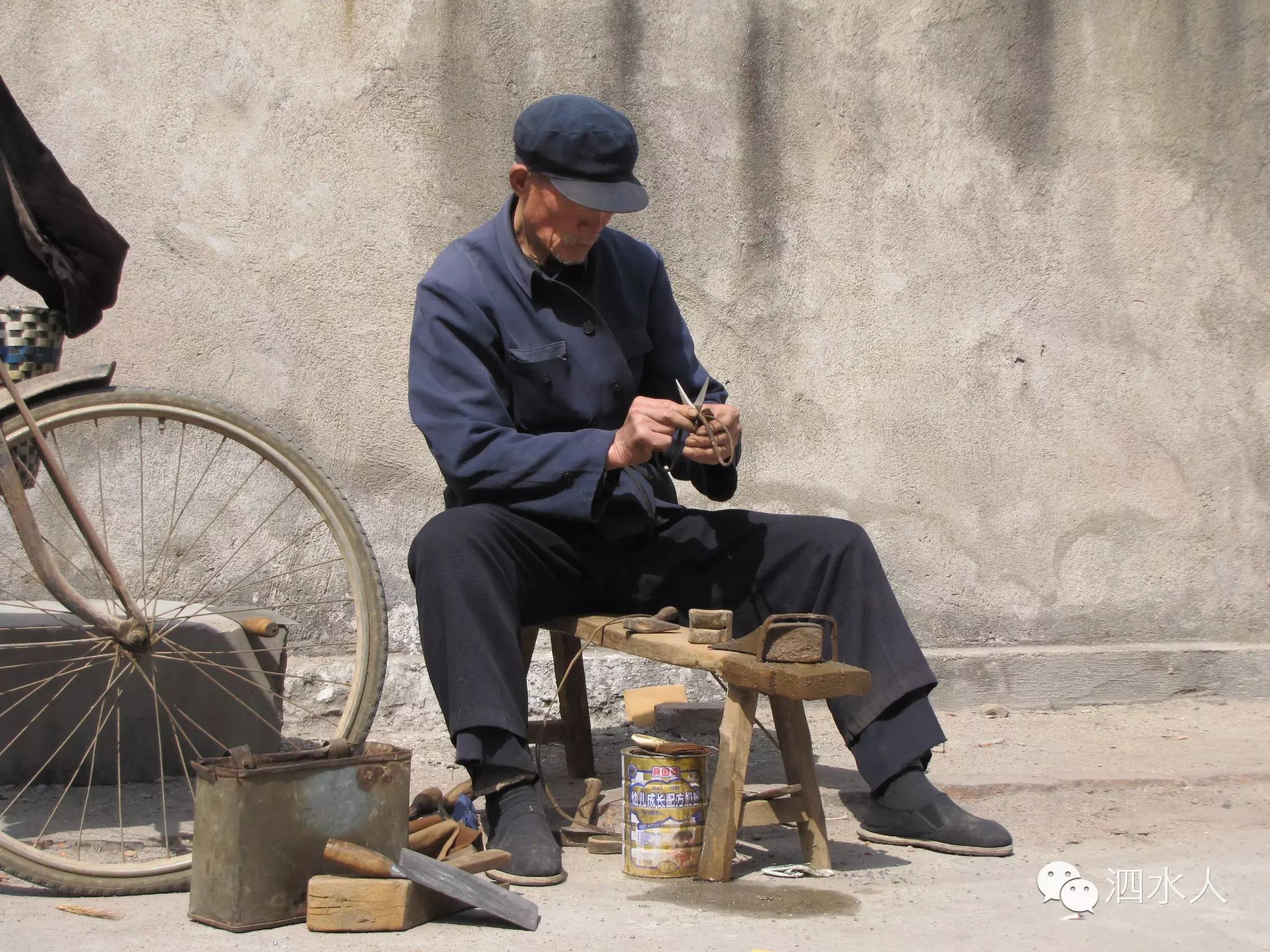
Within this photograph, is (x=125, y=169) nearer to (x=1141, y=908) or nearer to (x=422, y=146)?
(x=422, y=146)

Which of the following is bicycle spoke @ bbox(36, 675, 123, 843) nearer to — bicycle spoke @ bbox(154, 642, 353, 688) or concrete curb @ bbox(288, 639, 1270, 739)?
bicycle spoke @ bbox(154, 642, 353, 688)

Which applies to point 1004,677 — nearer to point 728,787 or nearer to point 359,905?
point 728,787

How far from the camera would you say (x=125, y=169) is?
3.89 m

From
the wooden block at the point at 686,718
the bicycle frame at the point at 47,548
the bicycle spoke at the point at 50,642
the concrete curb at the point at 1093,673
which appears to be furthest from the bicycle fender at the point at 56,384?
the concrete curb at the point at 1093,673

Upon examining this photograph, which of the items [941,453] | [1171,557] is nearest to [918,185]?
[941,453]

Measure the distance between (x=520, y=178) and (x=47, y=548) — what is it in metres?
1.30

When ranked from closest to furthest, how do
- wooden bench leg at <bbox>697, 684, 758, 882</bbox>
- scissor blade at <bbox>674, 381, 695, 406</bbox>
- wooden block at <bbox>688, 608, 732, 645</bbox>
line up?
wooden bench leg at <bbox>697, 684, 758, 882</bbox>, wooden block at <bbox>688, 608, 732, 645</bbox>, scissor blade at <bbox>674, 381, 695, 406</bbox>

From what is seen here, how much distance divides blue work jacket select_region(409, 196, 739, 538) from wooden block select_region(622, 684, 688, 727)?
0.72 m

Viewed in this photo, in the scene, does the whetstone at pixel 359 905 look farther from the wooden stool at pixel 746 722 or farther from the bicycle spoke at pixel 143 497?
the bicycle spoke at pixel 143 497

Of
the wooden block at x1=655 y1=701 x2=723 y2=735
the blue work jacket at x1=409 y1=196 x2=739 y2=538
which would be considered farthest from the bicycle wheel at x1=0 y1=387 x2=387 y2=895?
the wooden block at x1=655 y1=701 x2=723 y2=735

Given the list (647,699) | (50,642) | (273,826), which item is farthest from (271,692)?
(273,826)

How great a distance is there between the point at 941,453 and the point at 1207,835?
1.62 m

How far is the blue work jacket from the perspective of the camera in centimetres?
285

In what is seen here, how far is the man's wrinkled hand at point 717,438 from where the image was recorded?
9.42 feet
